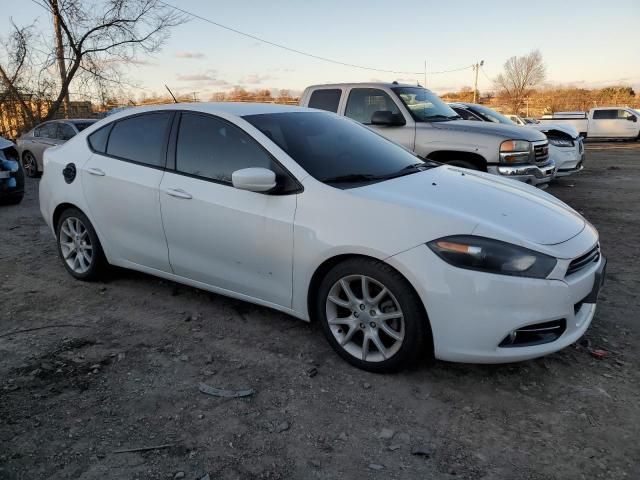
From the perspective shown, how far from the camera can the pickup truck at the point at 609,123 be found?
934 inches

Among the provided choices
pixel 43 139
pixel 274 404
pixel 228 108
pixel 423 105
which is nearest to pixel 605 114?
pixel 423 105

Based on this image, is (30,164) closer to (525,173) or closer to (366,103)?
(366,103)

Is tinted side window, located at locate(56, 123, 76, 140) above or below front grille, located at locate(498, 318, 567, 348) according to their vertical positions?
above

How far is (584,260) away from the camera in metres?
2.93

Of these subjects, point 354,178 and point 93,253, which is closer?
point 354,178

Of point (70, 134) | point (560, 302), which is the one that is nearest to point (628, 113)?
point (70, 134)

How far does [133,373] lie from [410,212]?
1938 millimetres

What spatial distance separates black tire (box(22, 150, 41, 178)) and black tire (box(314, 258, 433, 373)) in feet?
36.5

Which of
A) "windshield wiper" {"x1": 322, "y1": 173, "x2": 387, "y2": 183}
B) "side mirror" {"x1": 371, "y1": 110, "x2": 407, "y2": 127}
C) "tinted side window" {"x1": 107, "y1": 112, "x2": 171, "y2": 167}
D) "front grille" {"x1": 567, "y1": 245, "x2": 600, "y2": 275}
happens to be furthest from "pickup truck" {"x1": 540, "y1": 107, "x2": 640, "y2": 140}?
"tinted side window" {"x1": 107, "y1": 112, "x2": 171, "y2": 167}

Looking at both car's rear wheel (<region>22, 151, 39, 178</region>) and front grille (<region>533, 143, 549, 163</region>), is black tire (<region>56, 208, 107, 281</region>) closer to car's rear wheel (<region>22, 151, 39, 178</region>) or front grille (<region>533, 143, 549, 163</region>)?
front grille (<region>533, 143, 549, 163</region>)

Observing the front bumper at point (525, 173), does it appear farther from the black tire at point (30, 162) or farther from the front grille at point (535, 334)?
the black tire at point (30, 162)

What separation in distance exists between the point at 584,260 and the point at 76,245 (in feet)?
13.5

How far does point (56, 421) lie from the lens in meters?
2.63

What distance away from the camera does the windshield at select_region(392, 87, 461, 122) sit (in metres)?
7.43
